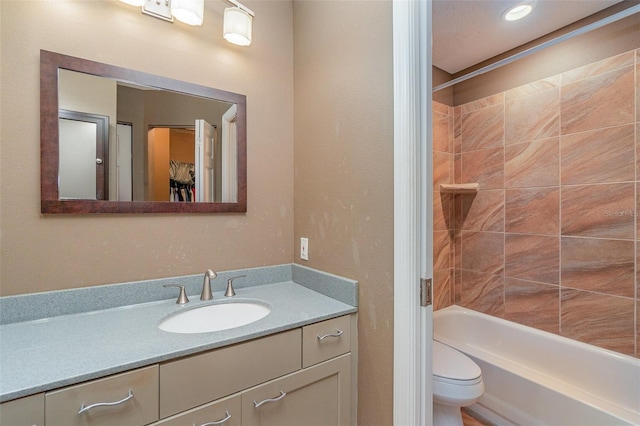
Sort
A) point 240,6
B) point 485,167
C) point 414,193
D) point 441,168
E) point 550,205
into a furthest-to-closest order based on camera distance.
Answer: point 441,168 → point 485,167 → point 550,205 → point 240,6 → point 414,193

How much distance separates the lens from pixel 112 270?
3.84ft

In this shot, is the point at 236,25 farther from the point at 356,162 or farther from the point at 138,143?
the point at 356,162

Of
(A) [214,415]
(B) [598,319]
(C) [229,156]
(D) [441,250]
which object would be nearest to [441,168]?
(D) [441,250]

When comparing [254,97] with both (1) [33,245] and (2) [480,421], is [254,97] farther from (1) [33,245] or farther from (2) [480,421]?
(2) [480,421]

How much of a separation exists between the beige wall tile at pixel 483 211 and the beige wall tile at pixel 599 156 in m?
0.44

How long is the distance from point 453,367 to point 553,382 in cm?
75

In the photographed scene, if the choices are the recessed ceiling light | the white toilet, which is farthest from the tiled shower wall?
the white toilet

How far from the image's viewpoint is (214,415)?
2.85 feet

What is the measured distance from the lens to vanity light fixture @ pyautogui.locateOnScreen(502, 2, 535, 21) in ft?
5.30

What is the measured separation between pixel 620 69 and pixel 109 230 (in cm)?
284

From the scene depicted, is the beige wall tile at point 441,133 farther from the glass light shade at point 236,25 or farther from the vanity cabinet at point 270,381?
the vanity cabinet at point 270,381

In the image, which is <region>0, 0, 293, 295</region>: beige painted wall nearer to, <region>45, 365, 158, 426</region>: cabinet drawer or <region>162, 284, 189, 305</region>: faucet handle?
<region>162, 284, 189, 305</region>: faucet handle

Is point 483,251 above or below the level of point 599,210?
below

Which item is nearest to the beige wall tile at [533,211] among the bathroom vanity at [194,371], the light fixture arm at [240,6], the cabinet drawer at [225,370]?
the bathroom vanity at [194,371]
